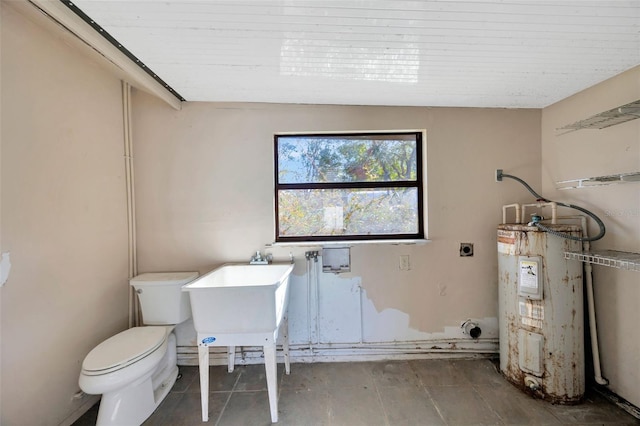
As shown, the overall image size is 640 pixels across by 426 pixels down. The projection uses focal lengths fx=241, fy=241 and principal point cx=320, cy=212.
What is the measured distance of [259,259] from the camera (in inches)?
74.8

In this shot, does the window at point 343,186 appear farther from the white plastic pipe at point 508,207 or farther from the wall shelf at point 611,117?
the wall shelf at point 611,117

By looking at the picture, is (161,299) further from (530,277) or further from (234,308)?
(530,277)

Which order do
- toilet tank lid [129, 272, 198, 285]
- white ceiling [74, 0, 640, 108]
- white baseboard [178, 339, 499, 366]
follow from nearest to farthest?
1. white ceiling [74, 0, 640, 108]
2. toilet tank lid [129, 272, 198, 285]
3. white baseboard [178, 339, 499, 366]

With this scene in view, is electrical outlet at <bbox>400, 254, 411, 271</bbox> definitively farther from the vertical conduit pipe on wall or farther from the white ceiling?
the vertical conduit pipe on wall

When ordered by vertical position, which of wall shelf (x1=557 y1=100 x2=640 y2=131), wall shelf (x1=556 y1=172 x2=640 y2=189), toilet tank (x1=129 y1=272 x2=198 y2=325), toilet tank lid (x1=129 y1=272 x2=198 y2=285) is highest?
wall shelf (x1=557 y1=100 x2=640 y2=131)

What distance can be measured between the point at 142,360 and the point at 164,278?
1.82 feet

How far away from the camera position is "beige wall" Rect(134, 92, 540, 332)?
1948 millimetres

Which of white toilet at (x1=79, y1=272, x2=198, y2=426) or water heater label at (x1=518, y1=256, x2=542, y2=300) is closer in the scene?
white toilet at (x1=79, y1=272, x2=198, y2=426)

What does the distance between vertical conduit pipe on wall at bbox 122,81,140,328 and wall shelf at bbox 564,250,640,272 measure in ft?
9.93

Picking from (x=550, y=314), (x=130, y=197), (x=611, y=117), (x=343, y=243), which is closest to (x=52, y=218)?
(x=130, y=197)

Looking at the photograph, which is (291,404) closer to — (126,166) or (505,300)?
(505,300)

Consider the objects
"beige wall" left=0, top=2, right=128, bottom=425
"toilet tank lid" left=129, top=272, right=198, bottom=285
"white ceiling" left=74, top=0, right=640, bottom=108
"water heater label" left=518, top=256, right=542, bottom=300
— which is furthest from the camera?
"toilet tank lid" left=129, top=272, right=198, bottom=285

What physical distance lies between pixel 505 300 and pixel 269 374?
66.2 inches

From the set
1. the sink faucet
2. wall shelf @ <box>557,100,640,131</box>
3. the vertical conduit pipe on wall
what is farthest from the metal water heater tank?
the vertical conduit pipe on wall
